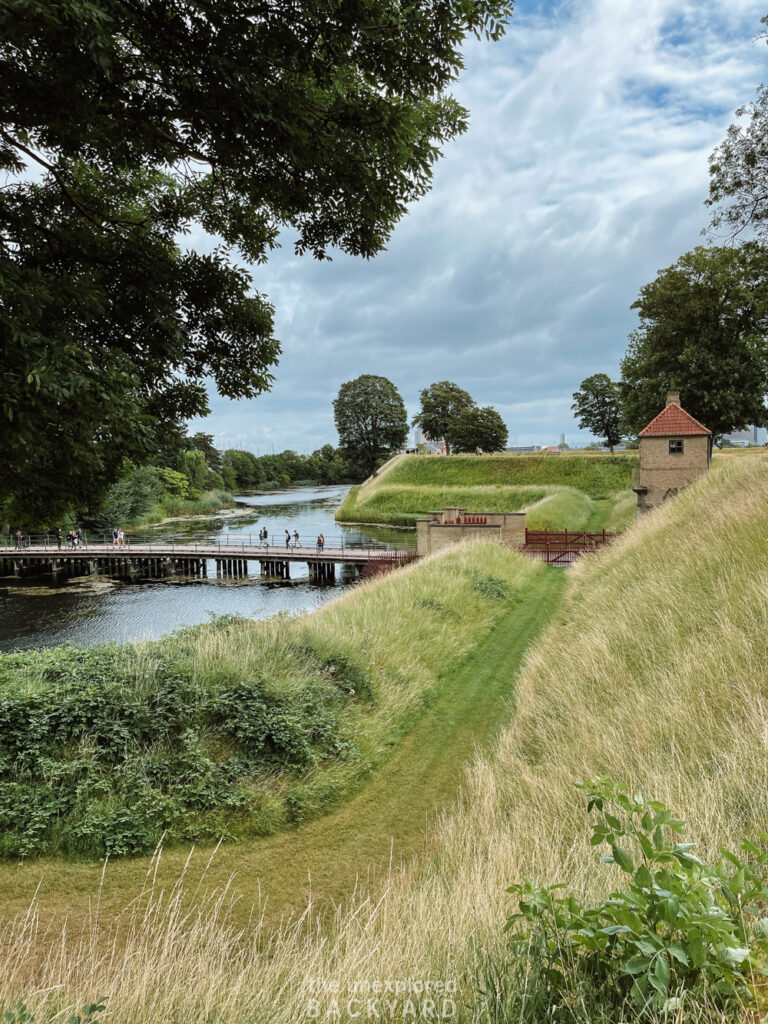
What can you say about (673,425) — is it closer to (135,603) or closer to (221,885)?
(221,885)

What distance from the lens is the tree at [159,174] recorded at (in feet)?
12.4

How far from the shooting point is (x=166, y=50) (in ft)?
13.6

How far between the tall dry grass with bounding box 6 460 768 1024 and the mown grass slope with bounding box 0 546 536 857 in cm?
121

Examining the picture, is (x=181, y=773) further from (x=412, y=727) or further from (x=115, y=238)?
(x=115, y=238)

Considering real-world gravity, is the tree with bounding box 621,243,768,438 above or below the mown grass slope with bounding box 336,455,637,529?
above

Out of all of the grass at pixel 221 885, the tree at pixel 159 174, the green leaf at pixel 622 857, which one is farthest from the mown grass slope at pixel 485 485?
the green leaf at pixel 622 857

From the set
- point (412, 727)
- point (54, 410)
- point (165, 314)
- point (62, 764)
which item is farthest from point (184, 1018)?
point (412, 727)

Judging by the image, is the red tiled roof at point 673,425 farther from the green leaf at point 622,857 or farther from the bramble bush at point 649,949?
the green leaf at point 622,857

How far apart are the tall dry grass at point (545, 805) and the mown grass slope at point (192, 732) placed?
3.96 feet

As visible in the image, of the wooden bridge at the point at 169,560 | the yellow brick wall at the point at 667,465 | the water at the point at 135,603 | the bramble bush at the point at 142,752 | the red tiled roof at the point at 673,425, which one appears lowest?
the water at the point at 135,603

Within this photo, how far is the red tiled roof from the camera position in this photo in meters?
22.5

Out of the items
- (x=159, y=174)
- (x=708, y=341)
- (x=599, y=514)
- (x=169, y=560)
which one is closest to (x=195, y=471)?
(x=169, y=560)

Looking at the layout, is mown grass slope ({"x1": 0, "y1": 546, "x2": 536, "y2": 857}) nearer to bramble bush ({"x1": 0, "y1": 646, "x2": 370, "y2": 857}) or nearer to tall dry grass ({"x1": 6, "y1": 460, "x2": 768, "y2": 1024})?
bramble bush ({"x1": 0, "y1": 646, "x2": 370, "y2": 857})

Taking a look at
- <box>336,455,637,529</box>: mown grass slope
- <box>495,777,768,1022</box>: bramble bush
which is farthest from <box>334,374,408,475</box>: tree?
<box>495,777,768,1022</box>: bramble bush
